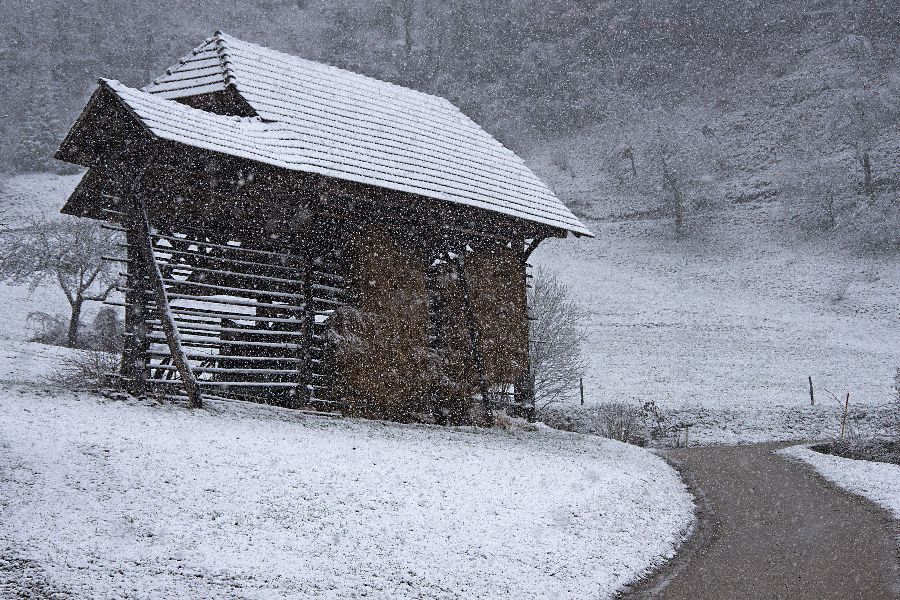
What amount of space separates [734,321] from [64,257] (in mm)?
32161

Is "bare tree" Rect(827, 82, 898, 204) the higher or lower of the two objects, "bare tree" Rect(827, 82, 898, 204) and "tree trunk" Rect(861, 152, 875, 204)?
the higher

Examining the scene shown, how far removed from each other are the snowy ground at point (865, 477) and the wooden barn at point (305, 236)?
19.2ft

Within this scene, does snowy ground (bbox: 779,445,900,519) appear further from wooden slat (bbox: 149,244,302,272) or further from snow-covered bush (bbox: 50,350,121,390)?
snow-covered bush (bbox: 50,350,121,390)

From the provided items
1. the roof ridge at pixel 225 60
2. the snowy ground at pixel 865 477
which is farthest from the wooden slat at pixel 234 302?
the snowy ground at pixel 865 477

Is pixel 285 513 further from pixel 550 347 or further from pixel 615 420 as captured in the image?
pixel 550 347

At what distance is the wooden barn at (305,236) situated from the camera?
9.45 meters

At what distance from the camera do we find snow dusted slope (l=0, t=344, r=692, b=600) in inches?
171

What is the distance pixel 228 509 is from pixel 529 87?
78537 mm

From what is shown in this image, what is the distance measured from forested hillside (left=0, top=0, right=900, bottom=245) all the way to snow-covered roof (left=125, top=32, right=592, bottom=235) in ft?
127

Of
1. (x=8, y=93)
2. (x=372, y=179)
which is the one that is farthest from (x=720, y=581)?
(x=8, y=93)

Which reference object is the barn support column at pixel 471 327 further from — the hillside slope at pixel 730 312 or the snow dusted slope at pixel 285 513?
the hillside slope at pixel 730 312

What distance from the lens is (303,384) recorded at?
1092 centimetres

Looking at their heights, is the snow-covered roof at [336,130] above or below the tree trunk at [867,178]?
below

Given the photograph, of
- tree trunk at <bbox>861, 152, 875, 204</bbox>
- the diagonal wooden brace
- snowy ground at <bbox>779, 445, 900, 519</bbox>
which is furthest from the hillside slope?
the diagonal wooden brace
